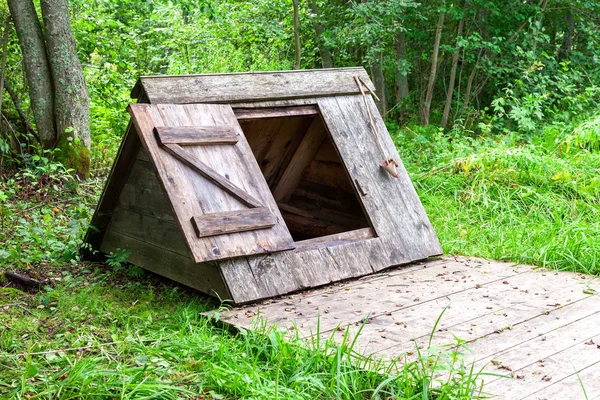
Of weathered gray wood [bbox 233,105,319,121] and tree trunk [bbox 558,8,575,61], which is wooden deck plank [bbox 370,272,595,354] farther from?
tree trunk [bbox 558,8,575,61]

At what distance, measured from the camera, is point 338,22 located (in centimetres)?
1119

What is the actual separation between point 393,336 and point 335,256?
1.31 m

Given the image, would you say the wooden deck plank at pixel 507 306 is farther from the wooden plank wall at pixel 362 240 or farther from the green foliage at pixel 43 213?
the green foliage at pixel 43 213

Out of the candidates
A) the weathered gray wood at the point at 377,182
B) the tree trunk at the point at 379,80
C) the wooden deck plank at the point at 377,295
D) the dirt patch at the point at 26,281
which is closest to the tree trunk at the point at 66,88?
the dirt patch at the point at 26,281

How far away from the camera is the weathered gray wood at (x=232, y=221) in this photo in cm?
453

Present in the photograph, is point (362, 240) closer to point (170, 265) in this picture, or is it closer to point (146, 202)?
point (170, 265)

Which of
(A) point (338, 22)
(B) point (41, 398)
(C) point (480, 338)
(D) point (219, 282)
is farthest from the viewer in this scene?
(A) point (338, 22)

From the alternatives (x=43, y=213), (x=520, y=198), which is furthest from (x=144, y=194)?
(x=520, y=198)

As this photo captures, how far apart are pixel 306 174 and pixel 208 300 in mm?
2665

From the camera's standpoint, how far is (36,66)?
25.5 feet

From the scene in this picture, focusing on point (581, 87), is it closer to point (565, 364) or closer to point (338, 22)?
point (338, 22)

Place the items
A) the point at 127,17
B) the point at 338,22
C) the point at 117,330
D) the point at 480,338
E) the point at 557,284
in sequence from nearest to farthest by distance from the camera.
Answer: the point at 480,338 → the point at 117,330 → the point at 557,284 → the point at 338,22 → the point at 127,17

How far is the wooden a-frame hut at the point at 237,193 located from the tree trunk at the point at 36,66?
2567 millimetres

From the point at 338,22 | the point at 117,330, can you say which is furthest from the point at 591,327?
the point at 338,22
